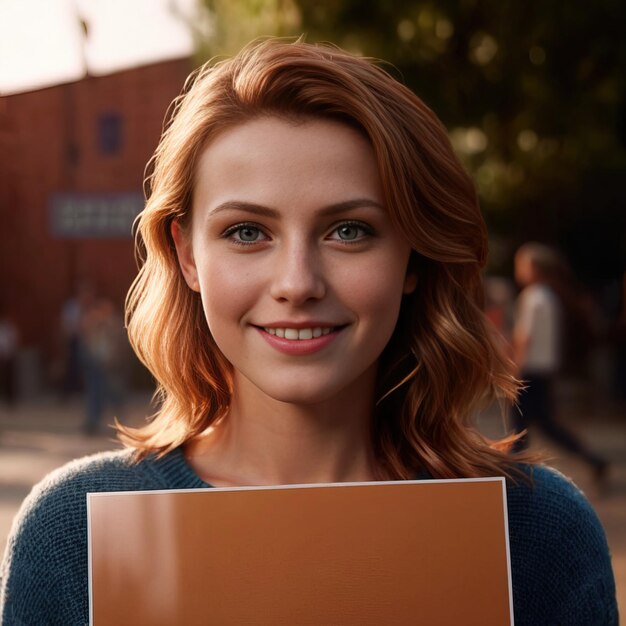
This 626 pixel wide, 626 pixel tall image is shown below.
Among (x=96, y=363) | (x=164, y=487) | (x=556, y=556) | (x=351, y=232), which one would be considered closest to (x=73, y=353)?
(x=96, y=363)

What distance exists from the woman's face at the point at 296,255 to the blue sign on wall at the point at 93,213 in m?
15.8

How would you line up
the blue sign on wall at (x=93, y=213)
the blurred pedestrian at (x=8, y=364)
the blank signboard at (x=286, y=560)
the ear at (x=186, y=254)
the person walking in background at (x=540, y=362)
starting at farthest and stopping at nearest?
the blue sign on wall at (x=93, y=213) → the blurred pedestrian at (x=8, y=364) → the person walking in background at (x=540, y=362) → the ear at (x=186, y=254) → the blank signboard at (x=286, y=560)

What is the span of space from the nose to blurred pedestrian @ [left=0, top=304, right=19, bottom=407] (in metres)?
16.1

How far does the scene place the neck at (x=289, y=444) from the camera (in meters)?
1.62

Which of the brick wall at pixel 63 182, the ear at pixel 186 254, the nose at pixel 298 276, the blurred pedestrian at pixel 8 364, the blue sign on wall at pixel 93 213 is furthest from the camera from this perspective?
the brick wall at pixel 63 182

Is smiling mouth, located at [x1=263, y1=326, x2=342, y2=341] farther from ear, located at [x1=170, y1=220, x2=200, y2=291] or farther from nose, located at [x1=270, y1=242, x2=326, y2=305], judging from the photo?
ear, located at [x1=170, y1=220, x2=200, y2=291]

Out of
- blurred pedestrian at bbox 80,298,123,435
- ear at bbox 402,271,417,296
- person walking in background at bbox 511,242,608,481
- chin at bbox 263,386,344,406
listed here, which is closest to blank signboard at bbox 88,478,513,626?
chin at bbox 263,386,344,406

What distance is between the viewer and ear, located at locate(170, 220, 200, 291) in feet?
5.38

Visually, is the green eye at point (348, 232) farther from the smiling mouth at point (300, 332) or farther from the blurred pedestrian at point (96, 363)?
the blurred pedestrian at point (96, 363)

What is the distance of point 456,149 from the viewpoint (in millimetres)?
7250

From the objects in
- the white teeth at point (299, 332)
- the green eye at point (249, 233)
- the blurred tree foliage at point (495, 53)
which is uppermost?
the blurred tree foliage at point (495, 53)

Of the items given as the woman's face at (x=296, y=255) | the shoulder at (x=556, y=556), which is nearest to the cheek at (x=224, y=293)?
the woman's face at (x=296, y=255)

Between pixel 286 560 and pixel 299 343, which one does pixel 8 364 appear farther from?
pixel 286 560

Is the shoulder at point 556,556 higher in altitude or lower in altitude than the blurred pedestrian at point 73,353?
lower
